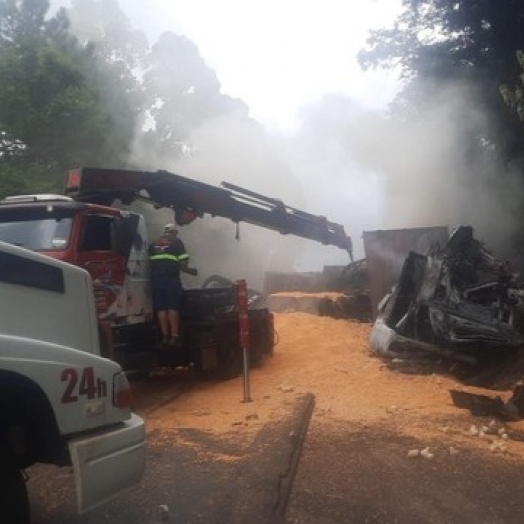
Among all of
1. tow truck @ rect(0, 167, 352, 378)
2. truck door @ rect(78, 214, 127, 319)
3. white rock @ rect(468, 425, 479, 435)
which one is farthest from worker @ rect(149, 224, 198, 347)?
white rock @ rect(468, 425, 479, 435)

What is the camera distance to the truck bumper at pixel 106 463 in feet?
9.57

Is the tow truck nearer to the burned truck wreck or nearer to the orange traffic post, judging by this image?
the orange traffic post

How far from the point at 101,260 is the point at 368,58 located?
745 inches

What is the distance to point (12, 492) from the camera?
2844 mm

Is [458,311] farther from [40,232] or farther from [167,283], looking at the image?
[40,232]

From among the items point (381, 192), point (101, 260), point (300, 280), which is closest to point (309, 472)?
point (101, 260)

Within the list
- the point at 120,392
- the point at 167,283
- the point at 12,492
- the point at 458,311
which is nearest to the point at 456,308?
the point at 458,311

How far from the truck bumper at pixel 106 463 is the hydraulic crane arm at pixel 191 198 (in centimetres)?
529

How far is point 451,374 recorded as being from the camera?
28.9 feet

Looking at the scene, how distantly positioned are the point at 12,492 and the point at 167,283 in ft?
17.7

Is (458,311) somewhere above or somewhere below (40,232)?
below

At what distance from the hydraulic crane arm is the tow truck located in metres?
0.02

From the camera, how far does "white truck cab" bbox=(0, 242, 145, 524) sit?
285 cm

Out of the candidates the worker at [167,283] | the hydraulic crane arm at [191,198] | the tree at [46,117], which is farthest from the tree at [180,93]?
the worker at [167,283]
